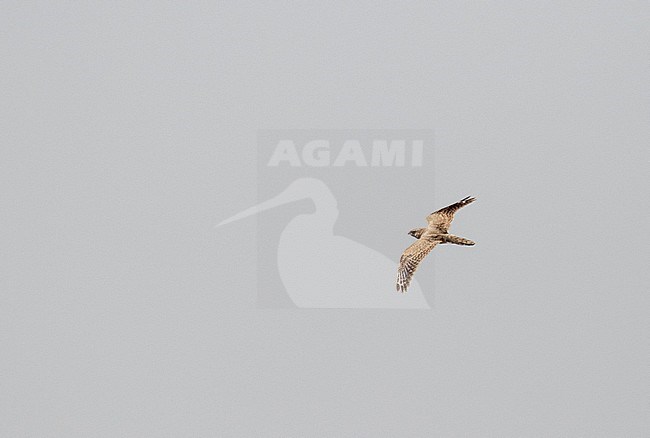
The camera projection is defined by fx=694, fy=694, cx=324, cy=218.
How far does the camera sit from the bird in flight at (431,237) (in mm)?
2906

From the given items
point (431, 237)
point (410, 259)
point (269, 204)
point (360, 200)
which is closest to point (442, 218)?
point (431, 237)

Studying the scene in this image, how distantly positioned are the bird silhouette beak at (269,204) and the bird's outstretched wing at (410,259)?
19.8 inches

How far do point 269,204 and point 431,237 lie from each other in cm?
70

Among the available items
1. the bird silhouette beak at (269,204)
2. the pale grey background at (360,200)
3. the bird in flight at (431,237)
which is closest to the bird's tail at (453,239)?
the bird in flight at (431,237)

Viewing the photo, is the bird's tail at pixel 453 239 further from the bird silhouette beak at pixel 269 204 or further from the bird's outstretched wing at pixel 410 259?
the bird silhouette beak at pixel 269 204

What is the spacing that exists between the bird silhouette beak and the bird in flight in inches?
20.0

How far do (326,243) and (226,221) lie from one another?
0.45 metres

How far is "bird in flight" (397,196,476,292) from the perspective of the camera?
2906mm

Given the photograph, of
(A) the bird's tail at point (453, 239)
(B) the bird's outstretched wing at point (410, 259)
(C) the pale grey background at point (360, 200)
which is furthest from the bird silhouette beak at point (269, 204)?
(A) the bird's tail at point (453, 239)

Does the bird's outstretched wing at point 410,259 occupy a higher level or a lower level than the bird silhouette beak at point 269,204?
lower

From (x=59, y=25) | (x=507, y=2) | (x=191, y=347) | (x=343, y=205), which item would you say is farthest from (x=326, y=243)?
(x=59, y=25)

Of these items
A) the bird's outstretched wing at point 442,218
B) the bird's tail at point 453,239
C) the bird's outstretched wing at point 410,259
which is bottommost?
the bird's outstretched wing at point 410,259

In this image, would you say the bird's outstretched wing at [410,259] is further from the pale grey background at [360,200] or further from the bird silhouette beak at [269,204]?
the bird silhouette beak at [269,204]

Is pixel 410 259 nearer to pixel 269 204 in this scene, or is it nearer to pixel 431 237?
pixel 431 237
